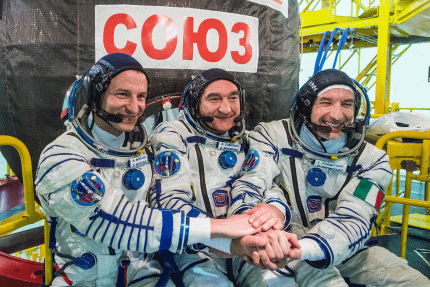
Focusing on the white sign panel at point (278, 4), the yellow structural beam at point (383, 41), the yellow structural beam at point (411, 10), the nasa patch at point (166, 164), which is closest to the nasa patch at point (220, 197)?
the nasa patch at point (166, 164)

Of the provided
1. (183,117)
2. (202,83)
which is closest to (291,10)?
(202,83)

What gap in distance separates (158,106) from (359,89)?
138 cm

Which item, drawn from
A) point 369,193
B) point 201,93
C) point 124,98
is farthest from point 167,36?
point 369,193

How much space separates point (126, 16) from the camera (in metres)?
2.01

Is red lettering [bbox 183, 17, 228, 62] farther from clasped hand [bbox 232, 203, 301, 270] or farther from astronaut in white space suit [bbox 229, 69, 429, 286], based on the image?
clasped hand [bbox 232, 203, 301, 270]

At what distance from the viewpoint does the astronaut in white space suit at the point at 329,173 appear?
5.20ft

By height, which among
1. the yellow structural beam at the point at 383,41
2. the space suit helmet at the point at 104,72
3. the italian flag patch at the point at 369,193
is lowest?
the italian flag patch at the point at 369,193

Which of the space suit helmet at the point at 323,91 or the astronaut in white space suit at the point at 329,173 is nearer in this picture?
the astronaut in white space suit at the point at 329,173

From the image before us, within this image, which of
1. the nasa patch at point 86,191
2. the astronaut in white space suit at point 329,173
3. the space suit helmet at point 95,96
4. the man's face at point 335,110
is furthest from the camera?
the man's face at point 335,110

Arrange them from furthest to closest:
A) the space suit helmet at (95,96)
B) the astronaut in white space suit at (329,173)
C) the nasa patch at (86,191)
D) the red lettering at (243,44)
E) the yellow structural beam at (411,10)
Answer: the yellow structural beam at (411,10)
the red lettering at (243,44)
the astronaut in white space suit at (329,173)
the space suit helmet at (95,96)
the nasa patch at (86,191)

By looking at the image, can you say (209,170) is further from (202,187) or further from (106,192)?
(106,192)

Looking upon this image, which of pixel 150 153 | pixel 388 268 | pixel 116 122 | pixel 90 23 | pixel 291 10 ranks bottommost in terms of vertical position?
pixel 388 268

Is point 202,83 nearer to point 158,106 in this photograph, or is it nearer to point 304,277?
point 158,106

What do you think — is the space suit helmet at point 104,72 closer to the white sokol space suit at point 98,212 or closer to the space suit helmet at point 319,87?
the white sokol space suit at point 98,212
